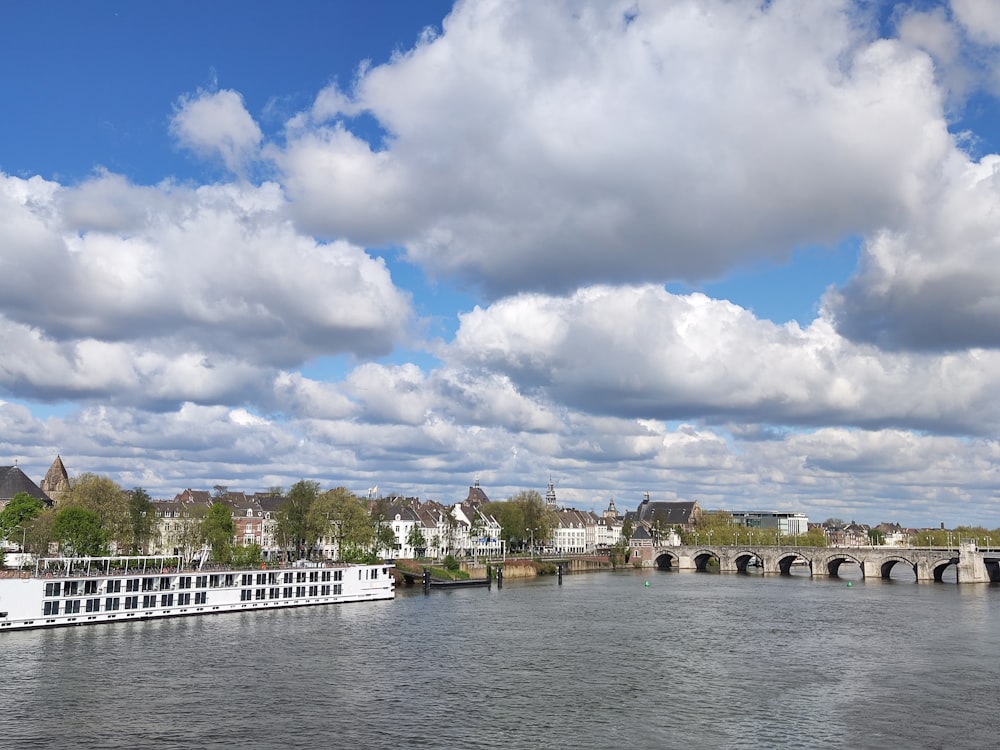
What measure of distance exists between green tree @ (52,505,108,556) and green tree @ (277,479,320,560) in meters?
41.3

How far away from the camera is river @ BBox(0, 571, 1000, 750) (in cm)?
5419

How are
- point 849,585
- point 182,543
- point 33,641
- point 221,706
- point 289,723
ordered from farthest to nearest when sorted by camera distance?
1. point 849,585
2. point 182,543
3. point 33,641
4. point 221,706
5. point 289,723

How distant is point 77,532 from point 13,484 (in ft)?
241

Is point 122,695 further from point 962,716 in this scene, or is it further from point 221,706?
point 962,716

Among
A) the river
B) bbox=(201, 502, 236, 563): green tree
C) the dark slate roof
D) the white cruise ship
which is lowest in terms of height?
the river

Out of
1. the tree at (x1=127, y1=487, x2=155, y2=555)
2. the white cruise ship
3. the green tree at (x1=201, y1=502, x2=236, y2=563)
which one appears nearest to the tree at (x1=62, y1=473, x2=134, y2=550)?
the tree at (x1=127, y1=487, x2=155, y2=555)

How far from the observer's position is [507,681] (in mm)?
70625

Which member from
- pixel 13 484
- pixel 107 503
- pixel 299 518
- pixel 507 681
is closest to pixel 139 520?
pixel 107 503

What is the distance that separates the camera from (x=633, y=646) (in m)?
90.1

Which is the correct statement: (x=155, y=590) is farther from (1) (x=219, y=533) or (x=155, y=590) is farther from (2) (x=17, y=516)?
(2) (x=17, y=516)

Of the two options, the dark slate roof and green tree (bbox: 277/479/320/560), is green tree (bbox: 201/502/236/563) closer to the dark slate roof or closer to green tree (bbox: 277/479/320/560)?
green tree (bbox: 277/479/320/560)

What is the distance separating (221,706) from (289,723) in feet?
22.4

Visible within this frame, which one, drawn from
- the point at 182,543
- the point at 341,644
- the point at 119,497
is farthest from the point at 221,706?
the point at 182,543

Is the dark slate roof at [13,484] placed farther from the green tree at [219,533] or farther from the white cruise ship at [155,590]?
the white cruise ship at [155,590]
